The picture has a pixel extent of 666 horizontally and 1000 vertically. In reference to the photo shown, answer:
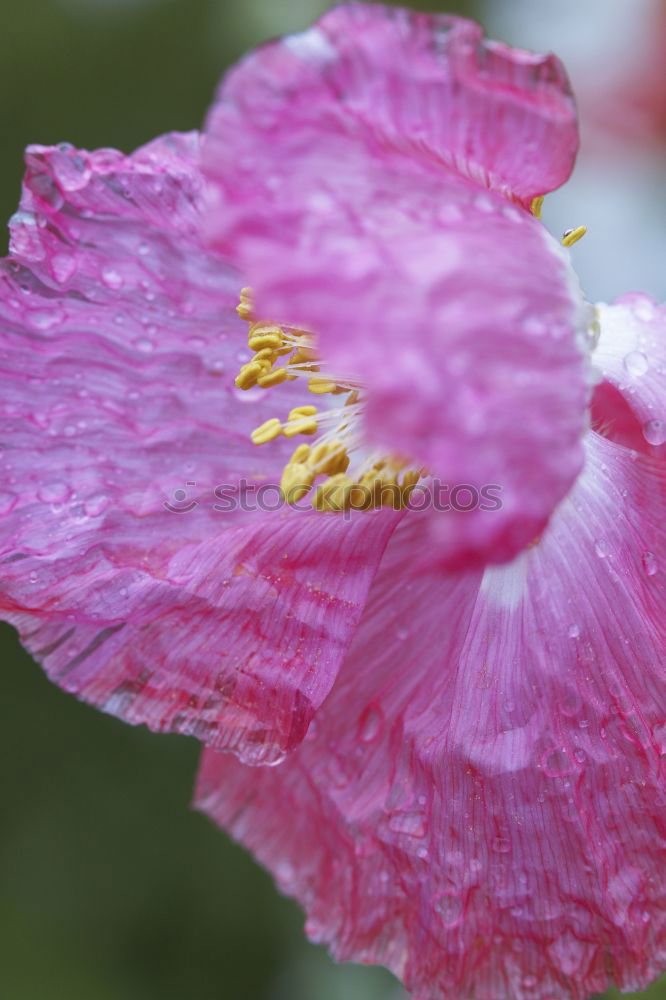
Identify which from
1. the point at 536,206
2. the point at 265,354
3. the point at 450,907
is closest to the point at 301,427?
the point at 265,354

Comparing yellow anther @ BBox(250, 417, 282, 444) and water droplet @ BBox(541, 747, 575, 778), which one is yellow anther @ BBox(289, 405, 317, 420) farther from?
water droplet @ BBox(541, 747, 575, 778)

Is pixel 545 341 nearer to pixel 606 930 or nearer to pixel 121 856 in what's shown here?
pixel 606 930

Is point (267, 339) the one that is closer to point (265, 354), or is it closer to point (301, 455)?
point (265, 354)

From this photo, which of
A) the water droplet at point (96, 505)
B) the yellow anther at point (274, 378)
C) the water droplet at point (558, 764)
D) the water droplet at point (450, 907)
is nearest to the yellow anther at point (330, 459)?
the yellow anther at point (274, 378)

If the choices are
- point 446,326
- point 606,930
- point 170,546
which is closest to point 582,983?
point 606,930

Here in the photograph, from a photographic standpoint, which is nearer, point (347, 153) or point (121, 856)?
point (347, 153)

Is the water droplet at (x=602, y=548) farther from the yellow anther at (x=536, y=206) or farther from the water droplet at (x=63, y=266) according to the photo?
the water droplet at (x=63, y=266)
